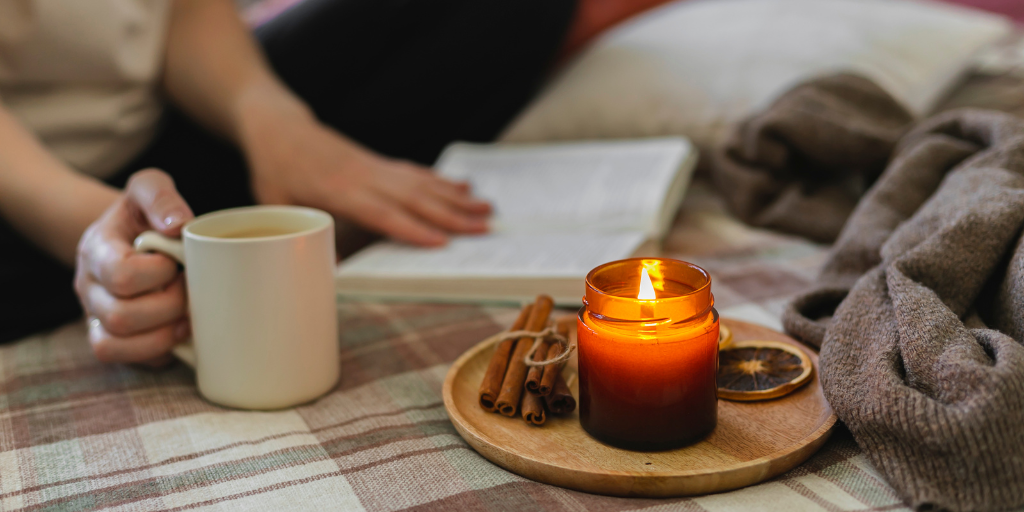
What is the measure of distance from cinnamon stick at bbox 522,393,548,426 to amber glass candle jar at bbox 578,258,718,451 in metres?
0.04

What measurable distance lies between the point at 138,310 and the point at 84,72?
0.44 metres

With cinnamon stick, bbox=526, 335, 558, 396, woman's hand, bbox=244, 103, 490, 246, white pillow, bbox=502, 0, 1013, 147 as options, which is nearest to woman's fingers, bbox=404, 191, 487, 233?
woman's hand, bbox=244, 103, 490, 246

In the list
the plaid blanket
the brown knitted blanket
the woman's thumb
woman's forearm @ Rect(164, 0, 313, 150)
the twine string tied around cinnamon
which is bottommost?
the plaid blanket

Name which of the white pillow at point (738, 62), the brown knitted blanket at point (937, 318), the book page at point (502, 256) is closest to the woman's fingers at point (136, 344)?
the book page at point (502, 256)

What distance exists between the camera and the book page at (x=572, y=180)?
0.95 meters

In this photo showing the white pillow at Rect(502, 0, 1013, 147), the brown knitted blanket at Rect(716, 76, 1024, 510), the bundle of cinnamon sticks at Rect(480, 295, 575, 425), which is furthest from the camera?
the white pillow at Rect(502, 0, 1013, 147)

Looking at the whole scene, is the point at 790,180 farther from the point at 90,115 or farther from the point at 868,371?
the point at 90,115

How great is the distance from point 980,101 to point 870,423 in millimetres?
854

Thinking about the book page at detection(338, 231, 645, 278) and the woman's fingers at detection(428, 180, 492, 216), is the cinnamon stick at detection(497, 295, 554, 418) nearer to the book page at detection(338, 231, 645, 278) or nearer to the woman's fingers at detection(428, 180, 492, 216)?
the book page at detection(338, 231, 645, 278)

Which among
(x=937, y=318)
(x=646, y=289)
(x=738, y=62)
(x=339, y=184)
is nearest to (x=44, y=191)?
(x=339, y=184)

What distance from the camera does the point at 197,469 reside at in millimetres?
504

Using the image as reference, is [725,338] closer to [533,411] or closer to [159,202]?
[533,411]

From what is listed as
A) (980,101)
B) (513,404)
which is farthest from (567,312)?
(980,101)

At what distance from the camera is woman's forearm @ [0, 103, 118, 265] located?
27.7 inches
